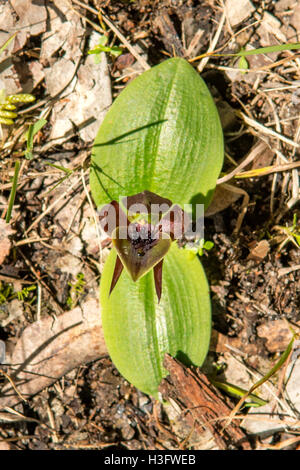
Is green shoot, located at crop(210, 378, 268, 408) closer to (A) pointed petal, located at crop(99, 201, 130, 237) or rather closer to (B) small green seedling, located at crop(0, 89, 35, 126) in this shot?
(A) pointed petal, located at crop(99, 201, 130, 237)

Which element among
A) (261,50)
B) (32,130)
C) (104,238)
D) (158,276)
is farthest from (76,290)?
(261,50)

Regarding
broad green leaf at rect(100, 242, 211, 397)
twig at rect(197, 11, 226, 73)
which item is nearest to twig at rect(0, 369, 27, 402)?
broad green leaf at rect(100, 242, 211, 397)

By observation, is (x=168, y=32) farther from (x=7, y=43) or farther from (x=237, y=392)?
(x=237, y=392)

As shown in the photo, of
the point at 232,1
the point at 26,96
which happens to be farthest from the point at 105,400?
the point at 232,1

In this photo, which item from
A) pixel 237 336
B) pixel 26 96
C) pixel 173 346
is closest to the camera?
pixel 173 346

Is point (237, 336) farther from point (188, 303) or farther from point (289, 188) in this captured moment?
point (289, 188)

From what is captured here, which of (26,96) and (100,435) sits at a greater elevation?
(26,96)
